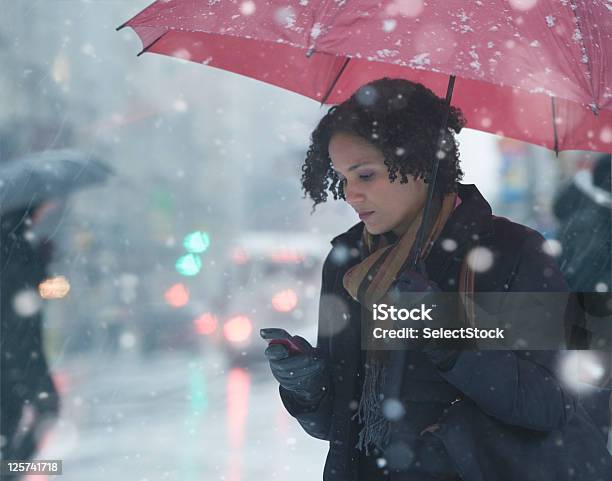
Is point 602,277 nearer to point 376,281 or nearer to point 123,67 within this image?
point 376,281

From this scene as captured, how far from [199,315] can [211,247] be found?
33.4 ft

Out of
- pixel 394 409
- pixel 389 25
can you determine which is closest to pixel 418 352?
pixel 394 409

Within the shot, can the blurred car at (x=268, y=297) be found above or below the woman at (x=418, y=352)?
below

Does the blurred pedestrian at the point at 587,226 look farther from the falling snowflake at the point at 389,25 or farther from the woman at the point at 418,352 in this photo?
the falling snowflake at the point at 389,25

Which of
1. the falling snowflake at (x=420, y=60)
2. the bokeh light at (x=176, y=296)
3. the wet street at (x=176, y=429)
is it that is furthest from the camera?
the bokeh light at (x=176, y=296)

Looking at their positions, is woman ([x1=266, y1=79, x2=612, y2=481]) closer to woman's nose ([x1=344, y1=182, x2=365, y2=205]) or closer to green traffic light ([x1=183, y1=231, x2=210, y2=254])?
woman's nose ([x1=344, y1=182, x2=365, y2=205])

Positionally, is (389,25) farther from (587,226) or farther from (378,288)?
(587,226)

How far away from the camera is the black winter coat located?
7.60ft

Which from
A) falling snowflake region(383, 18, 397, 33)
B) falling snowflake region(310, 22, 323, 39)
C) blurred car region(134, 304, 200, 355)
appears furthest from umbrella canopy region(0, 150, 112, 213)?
blurred car region(134, 304, 200, 355)

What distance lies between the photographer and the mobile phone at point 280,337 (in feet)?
8.17


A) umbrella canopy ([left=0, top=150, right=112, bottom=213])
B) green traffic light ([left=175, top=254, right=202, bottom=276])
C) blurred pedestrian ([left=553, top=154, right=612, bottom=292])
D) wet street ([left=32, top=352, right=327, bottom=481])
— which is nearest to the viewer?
blurred pedestrian ([left=553, top=154, right=612, bottom=292])

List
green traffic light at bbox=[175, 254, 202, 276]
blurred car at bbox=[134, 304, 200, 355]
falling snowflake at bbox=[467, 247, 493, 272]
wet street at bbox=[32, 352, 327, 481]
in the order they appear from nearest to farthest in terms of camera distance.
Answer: falling snowflake at bbox=[467, 247, 493, 272] < wet street at bbox=[32, 352, 327, 481] < blurred car at bbox=[134, 304, 200, 355] < green traffic light at bbox=[175, 254, 202, 276]

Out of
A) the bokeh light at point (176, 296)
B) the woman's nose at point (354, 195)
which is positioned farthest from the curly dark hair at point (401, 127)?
the bokeh light at point (176, 296)

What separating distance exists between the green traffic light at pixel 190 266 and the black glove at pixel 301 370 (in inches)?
603
